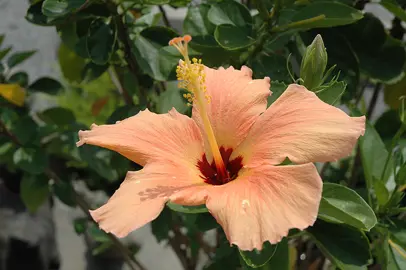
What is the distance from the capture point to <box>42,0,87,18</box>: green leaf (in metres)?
0.77

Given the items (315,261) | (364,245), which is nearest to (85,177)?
(315,261)

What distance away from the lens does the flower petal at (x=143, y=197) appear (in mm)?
523

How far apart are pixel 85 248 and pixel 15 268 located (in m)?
0.25

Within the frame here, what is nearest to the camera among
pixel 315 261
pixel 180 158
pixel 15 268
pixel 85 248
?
pixel 180 158

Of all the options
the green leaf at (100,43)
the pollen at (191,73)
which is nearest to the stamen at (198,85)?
the pollen at (191,73)

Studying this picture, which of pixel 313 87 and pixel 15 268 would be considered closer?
pixel 313 87

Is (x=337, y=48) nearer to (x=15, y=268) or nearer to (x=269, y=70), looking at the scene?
(x=269, y=70)

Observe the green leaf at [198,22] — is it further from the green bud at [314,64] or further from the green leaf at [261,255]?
the green leaf at [261,255]

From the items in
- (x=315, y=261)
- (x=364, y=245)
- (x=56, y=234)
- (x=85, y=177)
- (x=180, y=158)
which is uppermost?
(x=180, y=158)

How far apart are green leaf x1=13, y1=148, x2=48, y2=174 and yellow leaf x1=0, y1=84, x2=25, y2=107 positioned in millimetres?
109

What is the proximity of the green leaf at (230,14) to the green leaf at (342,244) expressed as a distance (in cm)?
32

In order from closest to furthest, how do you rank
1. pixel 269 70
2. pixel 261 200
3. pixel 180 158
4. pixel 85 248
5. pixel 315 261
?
pixel 261 200
pixel 180 158
pixel 269 70
pixel 315 261
pixel 85 248

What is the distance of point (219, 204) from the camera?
537mm

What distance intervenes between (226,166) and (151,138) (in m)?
0.11
